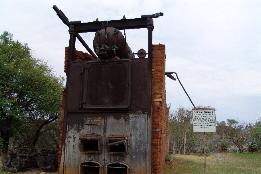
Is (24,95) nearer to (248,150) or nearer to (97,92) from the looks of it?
(97,92)

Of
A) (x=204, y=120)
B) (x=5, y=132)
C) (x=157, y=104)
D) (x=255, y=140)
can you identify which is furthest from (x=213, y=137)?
(x=157, y=104)

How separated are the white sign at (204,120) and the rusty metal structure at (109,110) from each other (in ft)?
8.11

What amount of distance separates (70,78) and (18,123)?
824 centimetres

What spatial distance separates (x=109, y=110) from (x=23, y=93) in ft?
27.0

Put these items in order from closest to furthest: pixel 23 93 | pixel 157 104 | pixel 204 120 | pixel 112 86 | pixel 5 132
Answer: pixel 157 104
pixel 112 86
pixel 204 120
pixel 23 93
pixel 5 132

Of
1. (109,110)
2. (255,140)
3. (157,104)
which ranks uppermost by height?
(157,104)

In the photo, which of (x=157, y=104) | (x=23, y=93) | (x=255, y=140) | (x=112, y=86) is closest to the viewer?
(x=157, y=104)

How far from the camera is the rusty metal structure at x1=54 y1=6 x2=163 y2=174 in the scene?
362 inches

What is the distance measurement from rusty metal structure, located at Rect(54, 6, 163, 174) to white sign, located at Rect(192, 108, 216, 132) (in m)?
2.47

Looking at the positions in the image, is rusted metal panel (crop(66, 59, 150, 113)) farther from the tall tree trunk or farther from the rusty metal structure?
the tall tree trunk

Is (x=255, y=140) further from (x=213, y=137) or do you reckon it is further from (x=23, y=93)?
(x=23, y=93)

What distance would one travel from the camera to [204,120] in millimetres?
11273

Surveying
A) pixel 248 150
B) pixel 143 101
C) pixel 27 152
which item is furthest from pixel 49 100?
pixel 248 150

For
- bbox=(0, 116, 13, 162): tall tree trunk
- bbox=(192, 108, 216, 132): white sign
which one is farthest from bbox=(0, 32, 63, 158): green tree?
bbox=(192, 108, 216, 132): white sign
